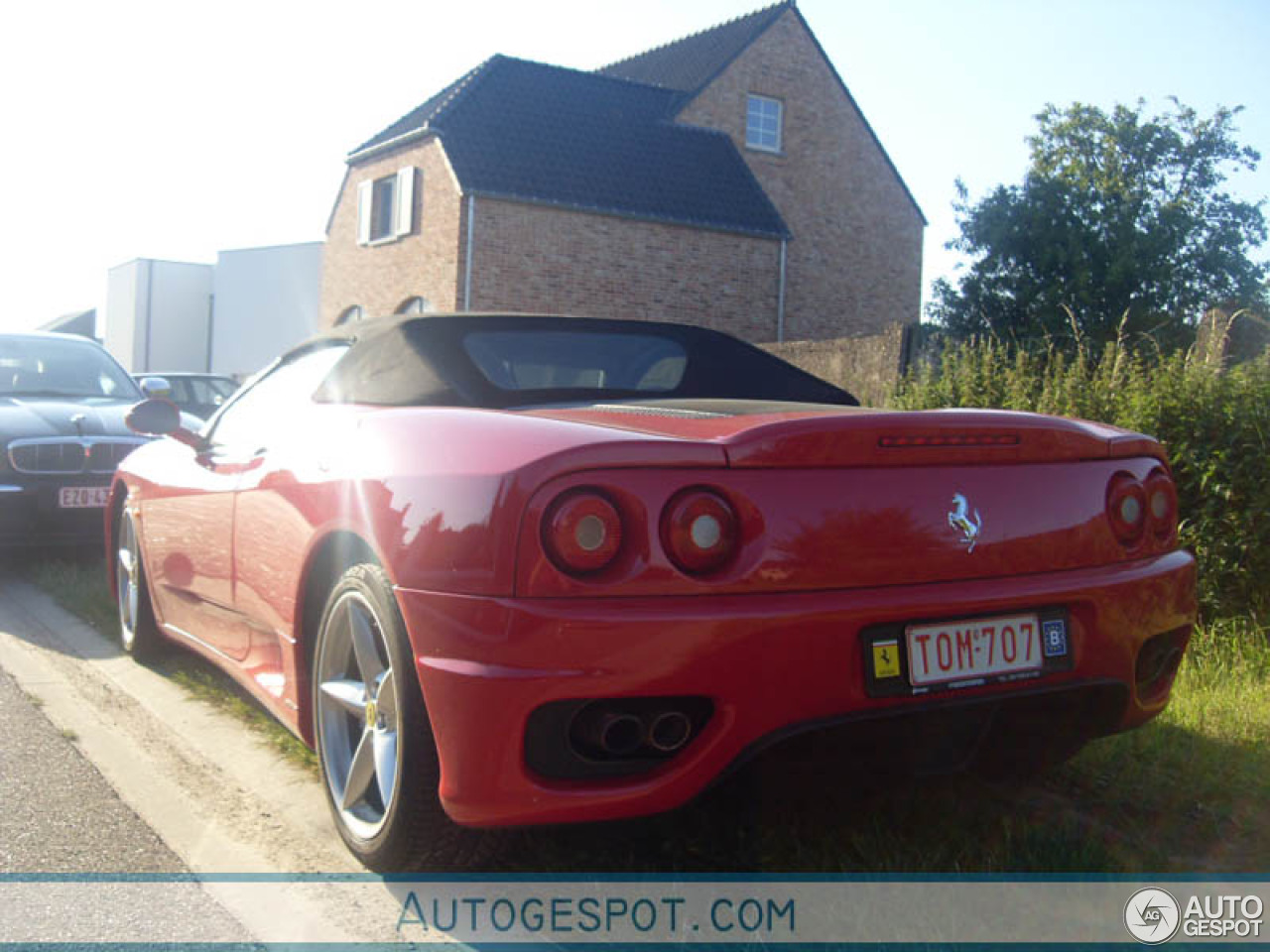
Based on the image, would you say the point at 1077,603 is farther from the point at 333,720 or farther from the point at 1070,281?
the point at 1070,281

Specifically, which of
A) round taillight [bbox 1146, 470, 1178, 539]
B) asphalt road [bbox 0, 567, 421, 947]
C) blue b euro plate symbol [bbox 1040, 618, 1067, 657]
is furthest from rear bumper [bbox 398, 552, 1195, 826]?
round taillight [bbox 1146, 470, 1178, 539]

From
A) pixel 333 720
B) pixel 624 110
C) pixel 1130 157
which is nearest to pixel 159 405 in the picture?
pixel 333 720

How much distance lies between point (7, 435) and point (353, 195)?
20.2 m

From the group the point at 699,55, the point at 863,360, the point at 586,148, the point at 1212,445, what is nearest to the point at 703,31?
the point at 699,55

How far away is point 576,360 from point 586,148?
20845mm

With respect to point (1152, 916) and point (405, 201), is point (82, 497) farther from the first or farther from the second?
point (405, 201)

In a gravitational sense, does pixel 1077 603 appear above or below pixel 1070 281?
below

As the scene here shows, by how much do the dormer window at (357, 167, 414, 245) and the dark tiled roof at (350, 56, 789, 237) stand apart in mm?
839

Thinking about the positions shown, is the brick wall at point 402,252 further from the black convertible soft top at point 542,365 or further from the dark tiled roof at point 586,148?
the black convertible soft top at point 542,365

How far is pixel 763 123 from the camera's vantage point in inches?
1072

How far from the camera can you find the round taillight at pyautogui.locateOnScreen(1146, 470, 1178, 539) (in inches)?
120

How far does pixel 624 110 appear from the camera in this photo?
25.3m

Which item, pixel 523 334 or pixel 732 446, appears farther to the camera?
pixel 523 334

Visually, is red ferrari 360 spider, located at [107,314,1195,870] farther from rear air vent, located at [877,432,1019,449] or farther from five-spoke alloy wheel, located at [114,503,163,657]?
five-spoke alloy wheel, located at [114,503,163,657]
